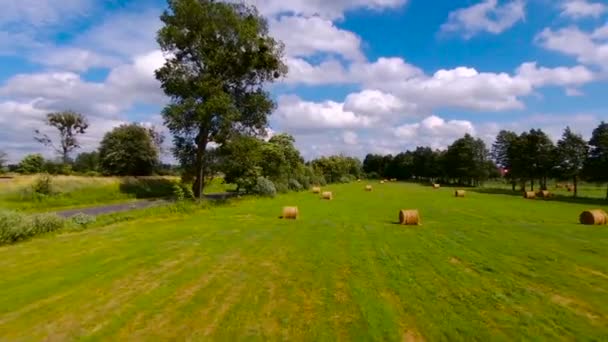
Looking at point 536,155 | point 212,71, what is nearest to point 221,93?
point 212,71

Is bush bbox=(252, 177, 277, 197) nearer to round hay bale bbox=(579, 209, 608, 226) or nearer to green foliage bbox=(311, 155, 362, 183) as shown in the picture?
round hay bale bbox=(579, 209, 608, 226)

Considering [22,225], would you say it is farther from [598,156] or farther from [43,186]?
[598,156]

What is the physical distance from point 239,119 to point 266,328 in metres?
32.5

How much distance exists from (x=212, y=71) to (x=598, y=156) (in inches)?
1754

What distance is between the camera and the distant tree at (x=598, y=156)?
150ft

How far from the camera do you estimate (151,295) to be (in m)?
8.80

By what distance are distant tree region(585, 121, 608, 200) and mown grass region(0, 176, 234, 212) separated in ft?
164

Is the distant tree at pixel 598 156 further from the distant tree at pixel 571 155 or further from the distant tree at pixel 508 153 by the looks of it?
the distant tree at pixel 508 153

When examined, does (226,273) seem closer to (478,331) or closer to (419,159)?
(478,331)

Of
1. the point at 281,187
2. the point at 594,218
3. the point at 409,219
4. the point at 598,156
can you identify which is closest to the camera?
the point at 409,219

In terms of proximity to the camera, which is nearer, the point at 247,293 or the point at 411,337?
the point at 411,337

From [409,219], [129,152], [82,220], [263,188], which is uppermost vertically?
[129,152]

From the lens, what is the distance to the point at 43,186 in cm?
3753

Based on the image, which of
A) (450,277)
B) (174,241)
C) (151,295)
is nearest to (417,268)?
(450,277)
